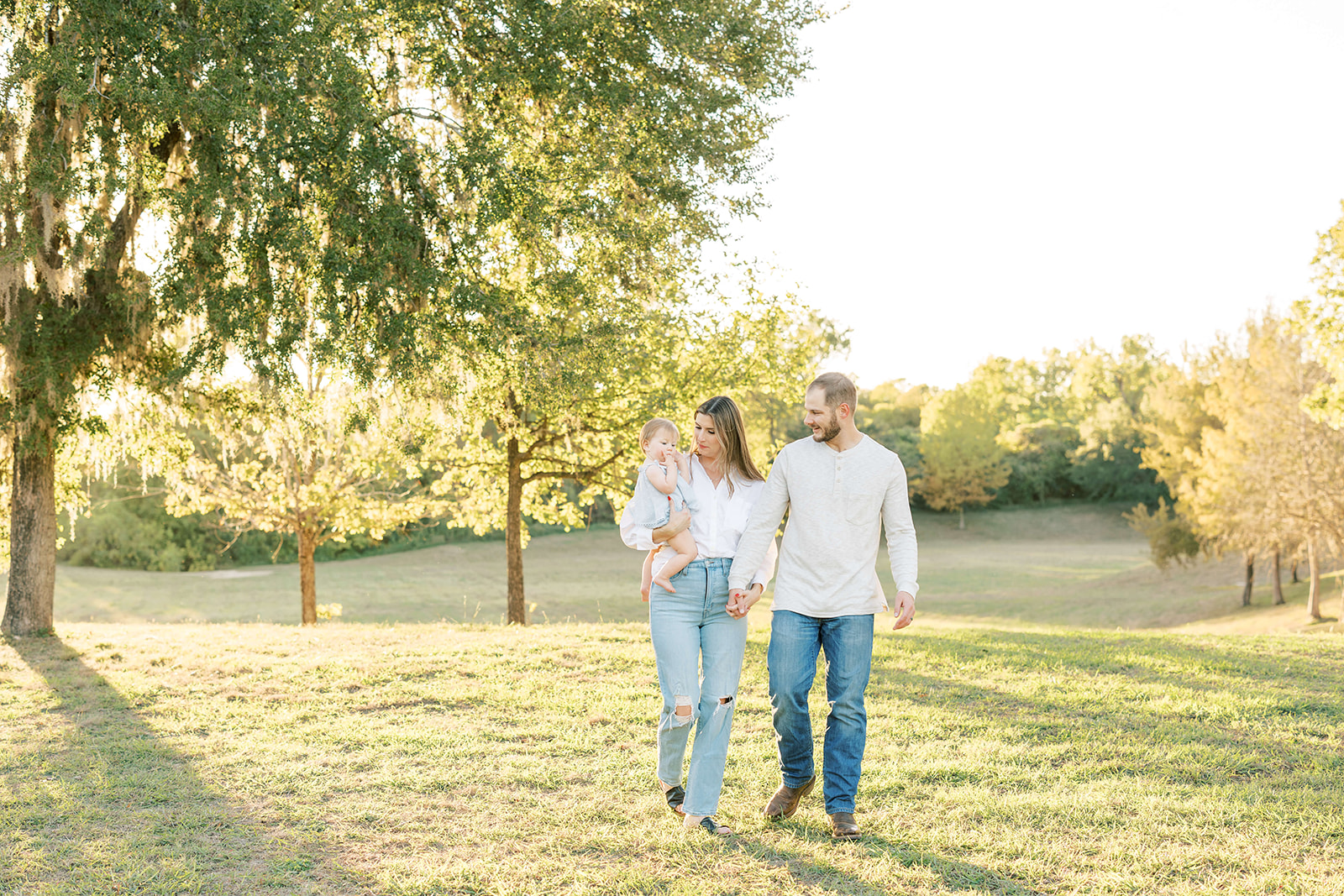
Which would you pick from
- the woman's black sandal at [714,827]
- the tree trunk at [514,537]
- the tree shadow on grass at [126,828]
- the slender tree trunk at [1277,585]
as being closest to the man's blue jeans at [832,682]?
the woman's black sandal at [714,827]

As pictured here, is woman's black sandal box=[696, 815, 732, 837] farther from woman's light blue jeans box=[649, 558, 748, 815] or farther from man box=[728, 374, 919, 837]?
man box=[728, 374, 919, 837]

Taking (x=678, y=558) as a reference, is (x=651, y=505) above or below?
above

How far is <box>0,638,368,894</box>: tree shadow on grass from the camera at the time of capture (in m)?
3.85

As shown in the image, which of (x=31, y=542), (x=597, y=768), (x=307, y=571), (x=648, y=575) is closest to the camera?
(x=648, y=575)

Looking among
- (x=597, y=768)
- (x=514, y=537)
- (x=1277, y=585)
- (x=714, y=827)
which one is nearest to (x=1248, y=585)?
(x=1277, y=585)

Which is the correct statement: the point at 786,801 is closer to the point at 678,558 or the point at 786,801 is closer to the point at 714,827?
the point at 714,827

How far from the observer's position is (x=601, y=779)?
5207 mm

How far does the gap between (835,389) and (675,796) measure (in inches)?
83.5

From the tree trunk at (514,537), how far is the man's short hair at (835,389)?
417 inches

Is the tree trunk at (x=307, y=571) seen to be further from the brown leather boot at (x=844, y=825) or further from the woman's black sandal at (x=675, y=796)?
the brown leather boot at (x=844, y=825)

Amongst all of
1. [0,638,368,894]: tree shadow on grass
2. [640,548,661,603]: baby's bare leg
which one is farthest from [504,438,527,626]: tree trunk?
[640,548,661,603]: baby's bare leg

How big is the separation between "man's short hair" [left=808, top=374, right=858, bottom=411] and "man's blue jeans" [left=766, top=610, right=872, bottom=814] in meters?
0.97

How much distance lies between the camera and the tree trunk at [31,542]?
995 centimetres

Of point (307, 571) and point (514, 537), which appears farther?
point (307, 571)
